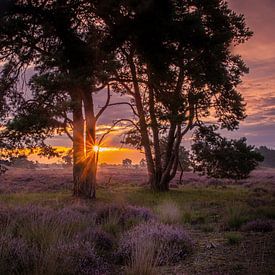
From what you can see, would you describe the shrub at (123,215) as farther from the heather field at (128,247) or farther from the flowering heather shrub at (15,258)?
the flowering heather shrub at (15,258)

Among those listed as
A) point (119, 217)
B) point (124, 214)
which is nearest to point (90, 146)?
point (124, 214)

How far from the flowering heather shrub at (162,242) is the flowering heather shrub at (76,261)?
0.68m

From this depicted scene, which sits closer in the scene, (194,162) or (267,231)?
(267,231)

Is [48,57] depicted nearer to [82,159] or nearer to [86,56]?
[86,56]

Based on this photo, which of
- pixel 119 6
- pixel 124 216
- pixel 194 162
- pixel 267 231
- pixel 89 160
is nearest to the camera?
pixel 267 231

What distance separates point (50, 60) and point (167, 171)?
11.8 meters

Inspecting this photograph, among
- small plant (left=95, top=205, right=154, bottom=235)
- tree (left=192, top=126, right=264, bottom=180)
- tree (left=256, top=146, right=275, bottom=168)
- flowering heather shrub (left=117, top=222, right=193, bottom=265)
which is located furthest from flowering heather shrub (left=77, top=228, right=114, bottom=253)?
tree (left=256, top=146, right=275, bottom=168)

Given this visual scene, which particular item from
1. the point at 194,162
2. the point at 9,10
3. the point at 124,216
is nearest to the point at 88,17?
the point at 9,10

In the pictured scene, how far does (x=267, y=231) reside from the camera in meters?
9.52

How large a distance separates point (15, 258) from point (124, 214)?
536cm

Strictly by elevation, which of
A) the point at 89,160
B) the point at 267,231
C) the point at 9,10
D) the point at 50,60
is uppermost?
the point at 9,10

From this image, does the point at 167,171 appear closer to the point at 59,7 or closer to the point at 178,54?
the point at 178,54

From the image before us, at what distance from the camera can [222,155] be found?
2339cm

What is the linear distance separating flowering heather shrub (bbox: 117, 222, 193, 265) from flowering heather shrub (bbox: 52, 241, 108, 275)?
2.22 ft
